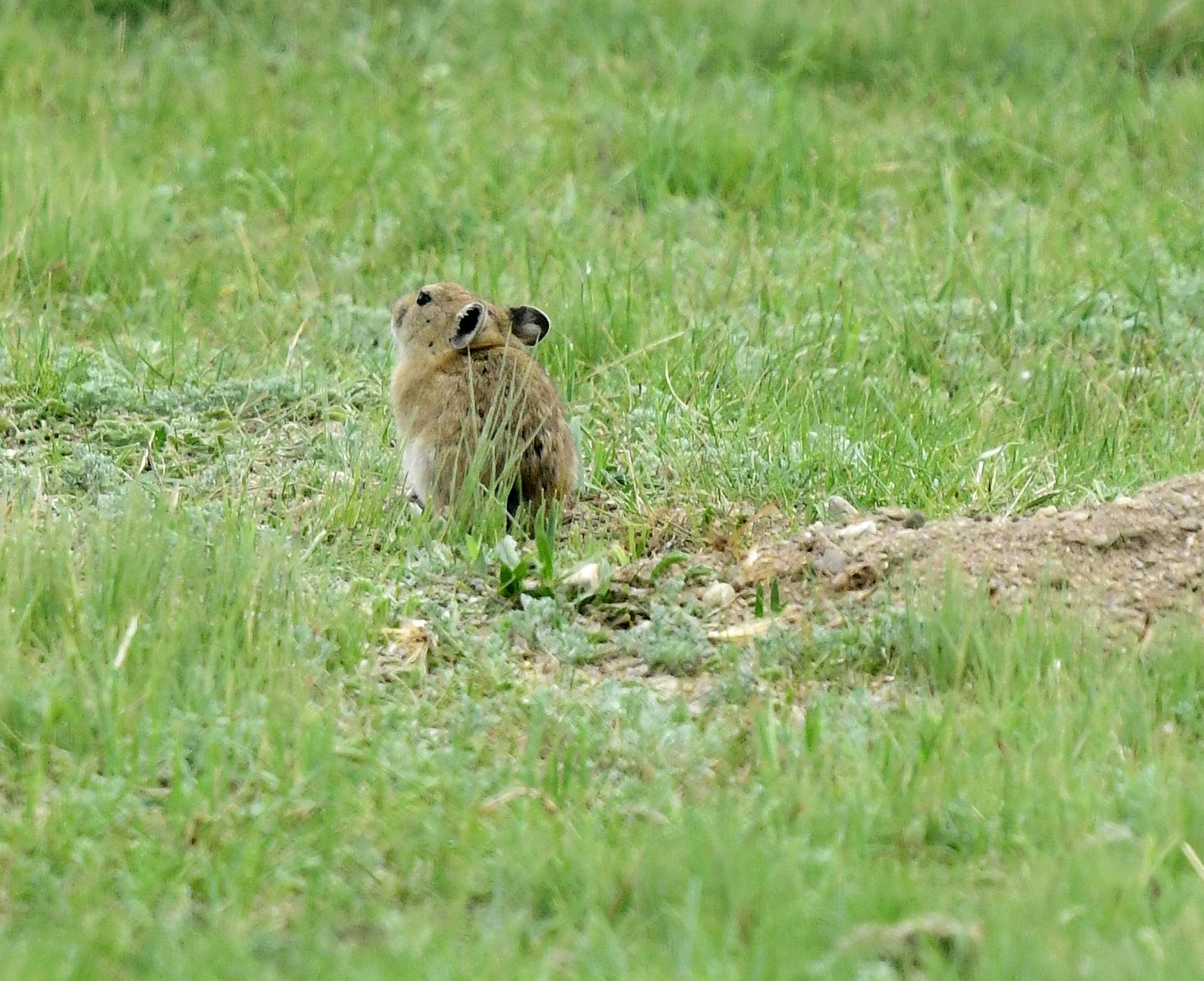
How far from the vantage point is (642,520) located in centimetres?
586

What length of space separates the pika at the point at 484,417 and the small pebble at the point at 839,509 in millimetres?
796

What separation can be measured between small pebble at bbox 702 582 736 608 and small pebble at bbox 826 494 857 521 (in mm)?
628

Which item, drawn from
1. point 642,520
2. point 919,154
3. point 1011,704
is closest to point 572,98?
point 919,154

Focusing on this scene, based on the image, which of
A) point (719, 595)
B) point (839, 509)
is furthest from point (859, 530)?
point (719, 595)

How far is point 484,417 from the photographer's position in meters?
5.86

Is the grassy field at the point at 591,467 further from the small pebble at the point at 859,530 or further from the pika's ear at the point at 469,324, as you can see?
the pika's ear at the point at 469,324

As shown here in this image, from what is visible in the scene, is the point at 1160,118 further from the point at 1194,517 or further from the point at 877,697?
the point at 877,697

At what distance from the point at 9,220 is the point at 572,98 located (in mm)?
3293

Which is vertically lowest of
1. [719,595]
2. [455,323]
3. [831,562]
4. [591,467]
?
[591,467]

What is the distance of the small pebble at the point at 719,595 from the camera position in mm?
5250

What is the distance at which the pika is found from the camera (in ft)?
18.9

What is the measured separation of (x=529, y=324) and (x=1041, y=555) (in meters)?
2.07

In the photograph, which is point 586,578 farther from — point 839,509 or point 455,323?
point 455,323

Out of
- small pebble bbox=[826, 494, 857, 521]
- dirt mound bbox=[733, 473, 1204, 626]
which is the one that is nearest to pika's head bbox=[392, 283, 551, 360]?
small pebble bbox=[826, 494, 857, 521]
